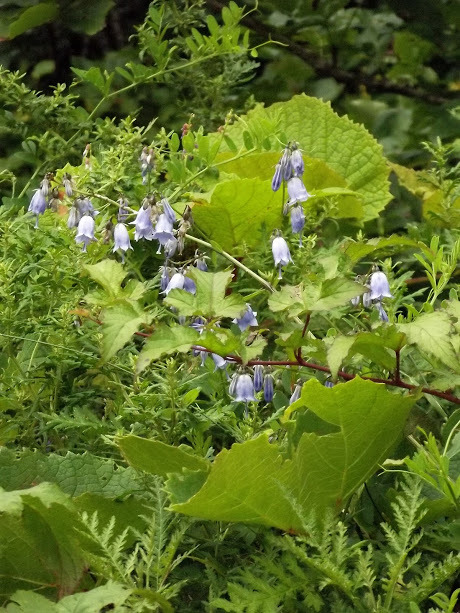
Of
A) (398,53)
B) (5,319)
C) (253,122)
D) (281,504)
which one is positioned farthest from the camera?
(398,53)

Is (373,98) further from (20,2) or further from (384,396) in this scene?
(384,396)

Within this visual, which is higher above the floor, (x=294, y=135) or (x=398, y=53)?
(x=294, y=135)

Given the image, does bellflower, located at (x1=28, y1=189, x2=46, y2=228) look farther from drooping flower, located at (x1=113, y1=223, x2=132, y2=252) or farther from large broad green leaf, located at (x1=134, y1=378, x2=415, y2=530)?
large broad green leaf, located at (x1=134, y1=378, x2=415, y2=530)

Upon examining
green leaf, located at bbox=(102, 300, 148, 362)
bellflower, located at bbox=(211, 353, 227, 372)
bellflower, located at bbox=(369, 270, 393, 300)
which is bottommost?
bellflower, located at bbox=(211, 353, 227, 372)

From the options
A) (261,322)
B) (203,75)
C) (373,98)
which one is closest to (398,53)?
(373,98)

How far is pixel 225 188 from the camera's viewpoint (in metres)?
1.61

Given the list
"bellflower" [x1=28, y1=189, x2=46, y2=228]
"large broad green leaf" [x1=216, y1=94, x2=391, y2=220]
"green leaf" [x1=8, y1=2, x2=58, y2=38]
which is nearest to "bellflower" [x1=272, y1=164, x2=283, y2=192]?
"bellflower" [x1=28, y1=189, x2=46, y2=228]

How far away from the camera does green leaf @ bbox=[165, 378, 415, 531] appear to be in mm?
979

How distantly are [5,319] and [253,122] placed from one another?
0.58 metres

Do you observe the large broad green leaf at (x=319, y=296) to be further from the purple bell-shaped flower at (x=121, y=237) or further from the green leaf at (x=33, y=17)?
the green leaf at (x=33, y=17)

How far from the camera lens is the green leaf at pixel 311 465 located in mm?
979

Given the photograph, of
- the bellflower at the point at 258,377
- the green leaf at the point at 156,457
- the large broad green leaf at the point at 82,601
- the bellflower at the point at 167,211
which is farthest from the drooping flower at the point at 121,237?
the large broad green leaf at the point at 82,601

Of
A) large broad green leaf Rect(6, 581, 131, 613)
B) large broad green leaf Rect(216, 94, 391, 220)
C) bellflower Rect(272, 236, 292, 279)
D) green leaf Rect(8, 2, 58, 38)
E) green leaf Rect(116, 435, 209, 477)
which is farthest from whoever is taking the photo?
green leaf Rect(8, 2, 58, 38)

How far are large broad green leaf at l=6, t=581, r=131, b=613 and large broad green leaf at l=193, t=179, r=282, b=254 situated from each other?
0.79 m
